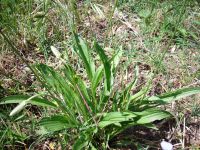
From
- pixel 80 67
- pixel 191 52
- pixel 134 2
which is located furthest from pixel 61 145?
pixel 134 2

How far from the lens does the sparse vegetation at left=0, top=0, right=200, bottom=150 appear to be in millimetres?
1850

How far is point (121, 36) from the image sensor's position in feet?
8.55

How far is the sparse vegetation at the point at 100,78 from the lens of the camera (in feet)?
6.07

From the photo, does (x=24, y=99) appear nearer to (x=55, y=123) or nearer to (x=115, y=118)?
(x=55, y=123)

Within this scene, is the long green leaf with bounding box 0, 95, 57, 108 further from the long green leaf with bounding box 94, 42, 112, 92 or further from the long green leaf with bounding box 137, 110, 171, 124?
the long green leaf with bounding box 137, 110, 171, 124

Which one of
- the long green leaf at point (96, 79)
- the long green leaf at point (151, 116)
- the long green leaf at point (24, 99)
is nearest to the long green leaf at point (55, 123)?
the long green leaf at point (24, 99)

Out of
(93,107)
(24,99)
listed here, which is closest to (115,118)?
(93,107)

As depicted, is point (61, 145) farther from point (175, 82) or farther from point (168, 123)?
point (175, 82)

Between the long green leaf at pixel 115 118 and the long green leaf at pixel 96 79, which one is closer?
the long green leaf at pixel 115 118

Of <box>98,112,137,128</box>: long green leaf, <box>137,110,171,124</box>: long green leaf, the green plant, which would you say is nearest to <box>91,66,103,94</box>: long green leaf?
the green plant

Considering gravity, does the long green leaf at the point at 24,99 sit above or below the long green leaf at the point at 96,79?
below

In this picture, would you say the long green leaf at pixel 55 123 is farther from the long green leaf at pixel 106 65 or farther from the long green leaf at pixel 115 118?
the long green leaf at pixel 106 65

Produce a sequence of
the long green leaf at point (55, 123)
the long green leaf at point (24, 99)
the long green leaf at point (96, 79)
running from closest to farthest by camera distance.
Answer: the long green leaf at point (55, 123) < the long green leaf at point (24, 99) < the long green leaf at point (96, 79)

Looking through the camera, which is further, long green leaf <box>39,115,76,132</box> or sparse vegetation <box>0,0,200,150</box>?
sparse vegetation <box>0,0,200,150</box>
